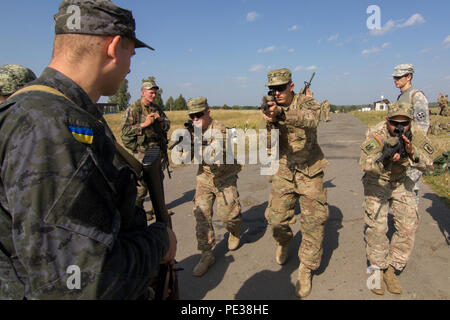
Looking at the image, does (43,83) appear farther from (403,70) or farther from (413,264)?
(403,70)

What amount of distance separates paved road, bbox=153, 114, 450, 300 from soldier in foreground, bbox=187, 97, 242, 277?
0.33 metres

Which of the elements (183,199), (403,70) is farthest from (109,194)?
(183,199)

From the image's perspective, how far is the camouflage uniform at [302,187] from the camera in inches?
126

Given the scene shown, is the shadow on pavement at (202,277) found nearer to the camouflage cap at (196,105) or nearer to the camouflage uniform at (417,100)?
the camouflage cap at (196,105)

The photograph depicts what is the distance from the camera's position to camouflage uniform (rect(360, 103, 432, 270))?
3.00 meters

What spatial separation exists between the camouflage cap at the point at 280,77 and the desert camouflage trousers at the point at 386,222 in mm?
1556

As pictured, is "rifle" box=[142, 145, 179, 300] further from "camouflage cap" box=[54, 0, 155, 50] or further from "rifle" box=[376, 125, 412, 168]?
"rifle" box=[376, 125, 412, 168]

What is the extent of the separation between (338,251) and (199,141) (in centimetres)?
248

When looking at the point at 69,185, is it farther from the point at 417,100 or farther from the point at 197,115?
the point at 417,100

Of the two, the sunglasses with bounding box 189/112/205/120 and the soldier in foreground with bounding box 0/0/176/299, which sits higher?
the sunglasses with bounding box 189/112/205/120

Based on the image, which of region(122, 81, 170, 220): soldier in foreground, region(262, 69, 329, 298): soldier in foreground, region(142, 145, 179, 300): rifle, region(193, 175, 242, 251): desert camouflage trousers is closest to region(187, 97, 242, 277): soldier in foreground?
region(193, 175, 242, 251): desert camouflage trousers

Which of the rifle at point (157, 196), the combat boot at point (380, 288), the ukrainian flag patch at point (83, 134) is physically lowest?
the combat boot at point (380, 288)

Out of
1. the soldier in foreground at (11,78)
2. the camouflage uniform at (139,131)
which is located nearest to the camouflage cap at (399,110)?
the soldier in foreground at (11,78)

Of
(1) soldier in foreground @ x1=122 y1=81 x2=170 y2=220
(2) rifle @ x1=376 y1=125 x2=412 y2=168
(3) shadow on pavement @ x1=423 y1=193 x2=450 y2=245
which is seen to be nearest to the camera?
(2) rifle @ x1=376 y1=125 x2=412 y2=168
